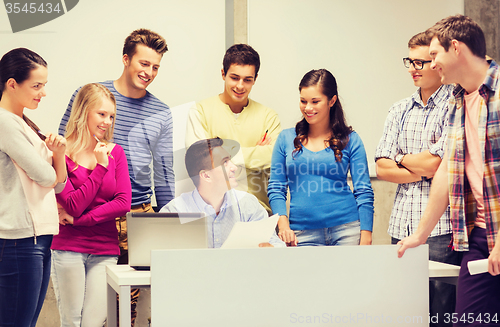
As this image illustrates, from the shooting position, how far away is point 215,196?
217 centimetres

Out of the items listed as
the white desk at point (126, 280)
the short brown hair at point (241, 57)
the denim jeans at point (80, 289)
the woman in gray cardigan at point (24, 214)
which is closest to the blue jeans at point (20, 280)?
the woman in gray cardigan at point (24, 214)

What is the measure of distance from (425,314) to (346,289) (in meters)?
0.31

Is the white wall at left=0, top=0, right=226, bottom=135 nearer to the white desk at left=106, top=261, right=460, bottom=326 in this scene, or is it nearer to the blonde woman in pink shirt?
the blonde woman in pink shirt

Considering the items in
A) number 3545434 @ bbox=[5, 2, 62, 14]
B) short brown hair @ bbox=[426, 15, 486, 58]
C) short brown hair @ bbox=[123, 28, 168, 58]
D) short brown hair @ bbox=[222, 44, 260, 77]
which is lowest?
short brown hair @ bbox=[426, 15, 486, 58]

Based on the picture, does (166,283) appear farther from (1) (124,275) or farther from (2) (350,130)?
(2) (350,130)

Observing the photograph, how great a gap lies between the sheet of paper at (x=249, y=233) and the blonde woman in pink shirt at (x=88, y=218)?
990 millimetres

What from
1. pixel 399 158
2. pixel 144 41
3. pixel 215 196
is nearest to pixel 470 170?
pixel 399 158

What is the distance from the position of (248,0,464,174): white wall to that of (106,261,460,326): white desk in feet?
6.18

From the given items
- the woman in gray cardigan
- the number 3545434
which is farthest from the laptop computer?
the number 3545434

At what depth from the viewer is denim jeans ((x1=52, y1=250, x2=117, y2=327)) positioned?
218 centimetres

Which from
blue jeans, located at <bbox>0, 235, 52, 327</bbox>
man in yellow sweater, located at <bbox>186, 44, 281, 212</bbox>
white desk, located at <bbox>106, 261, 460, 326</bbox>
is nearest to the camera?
white desk, located at <bbox>106, 261, 460, 326</bbox>

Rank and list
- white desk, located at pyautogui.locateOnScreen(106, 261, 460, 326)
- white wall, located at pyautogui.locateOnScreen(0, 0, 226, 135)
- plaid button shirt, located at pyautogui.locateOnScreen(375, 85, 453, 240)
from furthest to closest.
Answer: white wall, located at pyautogui.locateOnScreen(0, 0, 226, 135) → plaid button shirt, located at pyautogui.locateOnScreen(375, 85, 453, 240) → white desk, located at pyautogui.locateOnScreen(106, 261, 460, 326)

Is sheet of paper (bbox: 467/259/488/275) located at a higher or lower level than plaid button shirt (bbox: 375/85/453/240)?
lower

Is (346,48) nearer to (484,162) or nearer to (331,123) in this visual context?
(331,123)
